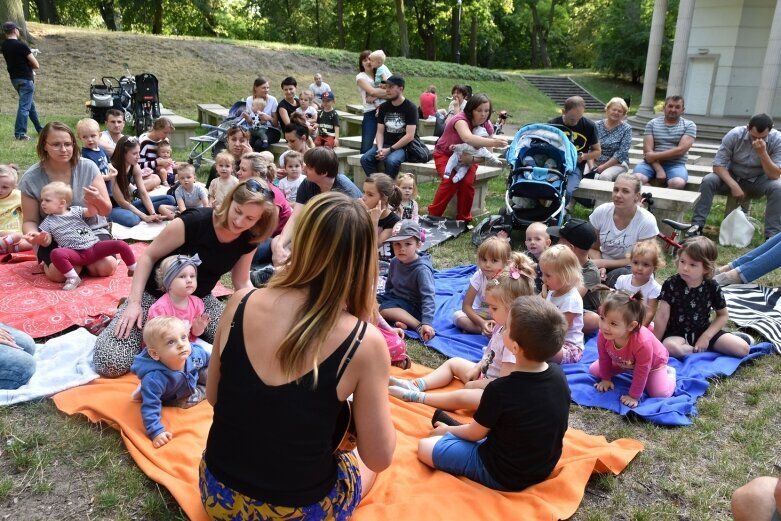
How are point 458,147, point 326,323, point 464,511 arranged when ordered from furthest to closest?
point 458,147 < point 464,511 < point 326,323

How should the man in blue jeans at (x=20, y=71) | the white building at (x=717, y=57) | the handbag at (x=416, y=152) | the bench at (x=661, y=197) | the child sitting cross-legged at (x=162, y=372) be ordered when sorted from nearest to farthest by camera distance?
1. the child sitting cross-legged at (x=162, y=372)
2. the bench at (x=661, y=197)
3. the handbag at (x=416, y=152)
4. the man in blue jeans at (x=20, y=71)
5. the white building at (x=717, y=57)

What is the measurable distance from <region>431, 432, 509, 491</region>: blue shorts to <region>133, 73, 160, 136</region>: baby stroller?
9626 millimetres

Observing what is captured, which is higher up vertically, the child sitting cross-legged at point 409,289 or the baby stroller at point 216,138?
the baby stroller at point 216,138

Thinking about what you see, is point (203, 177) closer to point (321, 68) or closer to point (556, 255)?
point (556, 255)

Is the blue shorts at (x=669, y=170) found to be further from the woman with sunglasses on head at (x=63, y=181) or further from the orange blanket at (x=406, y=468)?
the woman with sunglasses on head at (x=63, y=181)

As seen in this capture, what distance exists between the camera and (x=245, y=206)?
128 inches

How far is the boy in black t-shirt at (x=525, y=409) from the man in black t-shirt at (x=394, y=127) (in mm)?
5373

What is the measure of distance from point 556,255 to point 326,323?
2.33 m

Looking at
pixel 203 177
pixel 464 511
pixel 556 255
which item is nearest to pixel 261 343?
pixel 464 511

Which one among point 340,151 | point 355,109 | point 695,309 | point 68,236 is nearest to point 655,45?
point 355,109

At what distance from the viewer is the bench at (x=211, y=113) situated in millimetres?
11595

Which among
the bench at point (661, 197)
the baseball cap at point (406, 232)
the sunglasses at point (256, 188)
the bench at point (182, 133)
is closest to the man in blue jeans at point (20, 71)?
the bench at point (182, 133)

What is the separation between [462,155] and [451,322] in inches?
110

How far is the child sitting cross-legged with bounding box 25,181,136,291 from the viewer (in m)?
4.50
